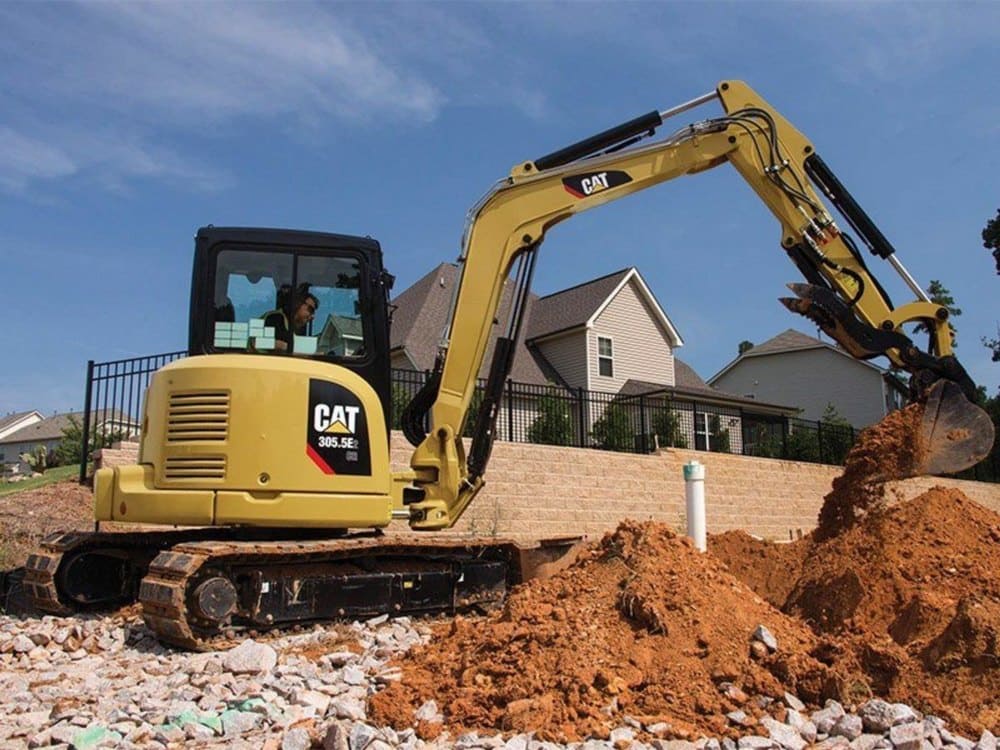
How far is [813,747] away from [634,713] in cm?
90

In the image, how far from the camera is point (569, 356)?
29.6 metres

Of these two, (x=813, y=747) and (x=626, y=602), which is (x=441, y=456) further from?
(x=813, y=747)

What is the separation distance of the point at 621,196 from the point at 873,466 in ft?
10.7

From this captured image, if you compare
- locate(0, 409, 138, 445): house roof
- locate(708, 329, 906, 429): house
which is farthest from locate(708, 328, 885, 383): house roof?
locate(0, 409, 138, 445): house roof

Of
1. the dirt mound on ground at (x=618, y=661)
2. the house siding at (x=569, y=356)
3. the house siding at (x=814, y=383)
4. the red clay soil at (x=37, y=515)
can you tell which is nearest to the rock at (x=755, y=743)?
the dirt mound on ground at (x=618, y=661)

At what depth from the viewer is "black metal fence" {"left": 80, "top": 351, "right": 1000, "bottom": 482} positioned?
1449 cm

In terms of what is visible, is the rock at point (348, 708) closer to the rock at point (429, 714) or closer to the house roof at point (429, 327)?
the rock at point (429, 714)

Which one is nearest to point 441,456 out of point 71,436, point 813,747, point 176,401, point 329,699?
point 176,401

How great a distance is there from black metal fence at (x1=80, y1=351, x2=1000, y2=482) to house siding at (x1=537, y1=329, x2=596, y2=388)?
3823mm

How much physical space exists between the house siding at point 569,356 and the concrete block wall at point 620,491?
26.8 feet

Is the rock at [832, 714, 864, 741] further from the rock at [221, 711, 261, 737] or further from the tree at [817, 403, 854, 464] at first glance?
the tree at [817, 403, 854, 464]

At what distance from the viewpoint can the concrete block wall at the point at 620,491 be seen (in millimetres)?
15359

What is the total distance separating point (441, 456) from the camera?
8.16 metres

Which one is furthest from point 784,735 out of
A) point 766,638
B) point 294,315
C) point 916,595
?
point 294,315
